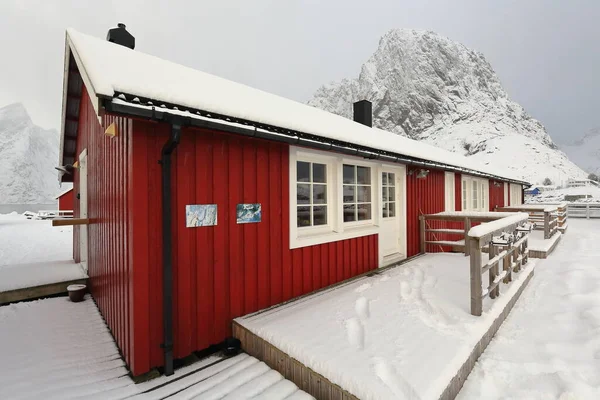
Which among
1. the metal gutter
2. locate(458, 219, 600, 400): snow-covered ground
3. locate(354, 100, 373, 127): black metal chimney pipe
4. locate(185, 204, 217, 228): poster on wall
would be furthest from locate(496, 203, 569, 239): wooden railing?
locate(185, 204, 217, 228): poster on wall

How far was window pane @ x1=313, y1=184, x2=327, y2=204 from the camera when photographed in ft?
13.7

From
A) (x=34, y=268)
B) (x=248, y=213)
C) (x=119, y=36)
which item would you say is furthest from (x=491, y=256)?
(x=34, y=268)

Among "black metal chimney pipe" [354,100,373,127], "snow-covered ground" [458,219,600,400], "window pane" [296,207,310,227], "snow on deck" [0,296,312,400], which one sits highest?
"black metal chimney pipe" [354,100,373,127]

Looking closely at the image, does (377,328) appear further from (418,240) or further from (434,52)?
(434,52)

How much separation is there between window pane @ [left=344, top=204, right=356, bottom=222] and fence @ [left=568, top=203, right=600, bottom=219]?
2031 centimetres

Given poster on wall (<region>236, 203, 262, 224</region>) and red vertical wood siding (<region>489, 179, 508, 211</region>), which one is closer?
poster on wall (<region>236, 203, 262, 224</region>)

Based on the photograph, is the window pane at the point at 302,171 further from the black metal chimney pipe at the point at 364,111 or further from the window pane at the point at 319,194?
the black metal chimney pipe at the point at 364,111

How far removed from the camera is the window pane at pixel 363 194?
4.92 meters

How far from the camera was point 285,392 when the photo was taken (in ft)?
7.42

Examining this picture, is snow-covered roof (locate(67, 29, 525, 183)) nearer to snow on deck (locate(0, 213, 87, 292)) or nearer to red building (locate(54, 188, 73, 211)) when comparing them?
snow on deck (locate(0, 213, 87, 292))

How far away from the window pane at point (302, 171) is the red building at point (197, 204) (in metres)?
0.02

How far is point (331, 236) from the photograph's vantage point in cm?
422

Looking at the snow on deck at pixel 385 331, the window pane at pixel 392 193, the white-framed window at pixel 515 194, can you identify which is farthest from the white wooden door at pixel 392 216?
the white-framed window at pixel 515 194

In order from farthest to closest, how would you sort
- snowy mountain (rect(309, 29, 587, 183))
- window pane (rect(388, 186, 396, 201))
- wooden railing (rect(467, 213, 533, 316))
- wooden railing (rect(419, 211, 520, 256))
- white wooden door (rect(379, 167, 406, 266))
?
snowy mountain (rect(309, 29, 587, 183)) → wooden railing (rect(419, 211, 520, 256)) → window pane (rect(388, 186, 396, 201)) → white wooden door (rect(379, 167, 406, 266)) → wooden railing (rect(467, 213, 533, 316))
